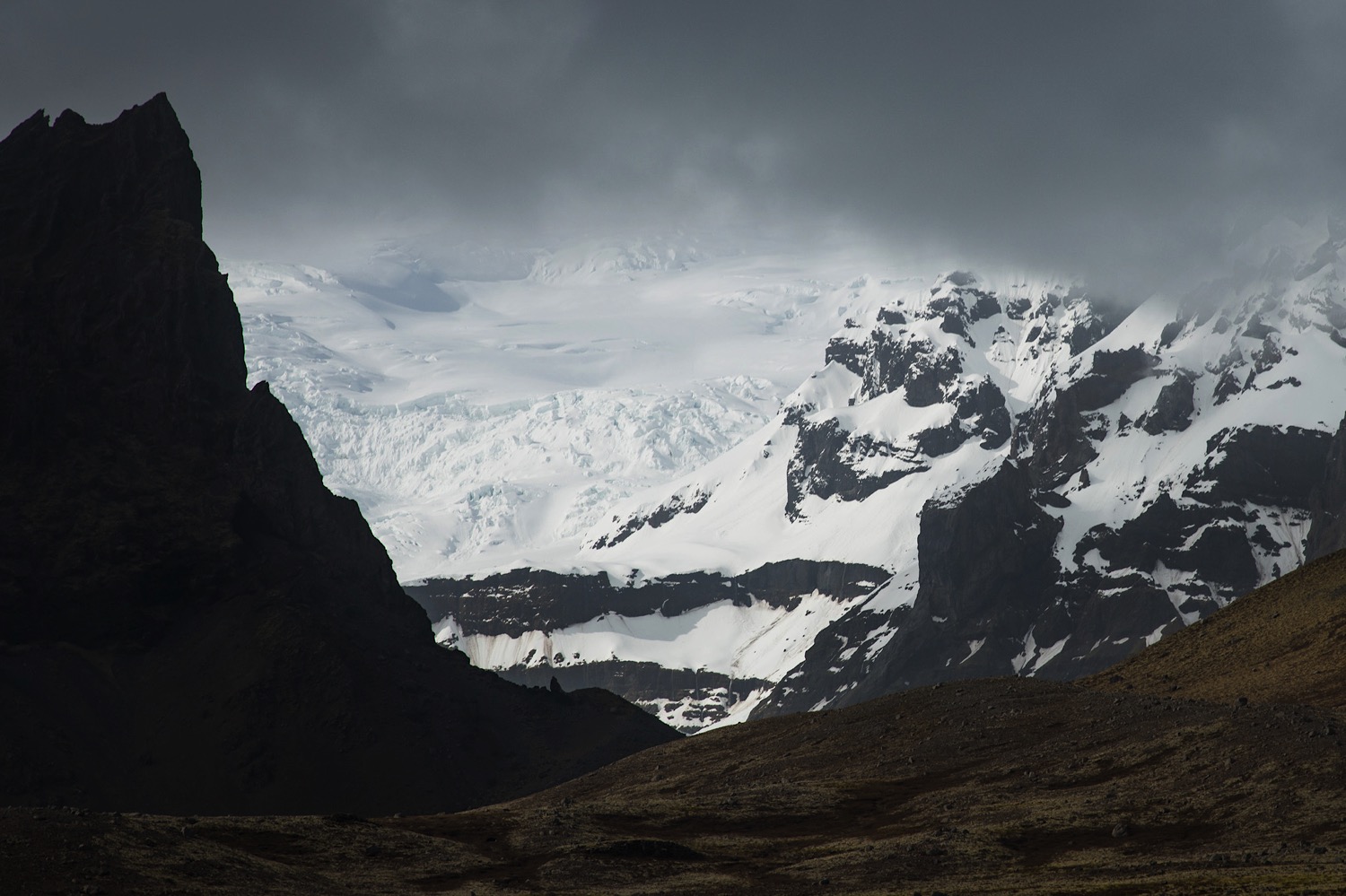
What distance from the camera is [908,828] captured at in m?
102

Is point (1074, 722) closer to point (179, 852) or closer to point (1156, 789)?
point (1156, 789)

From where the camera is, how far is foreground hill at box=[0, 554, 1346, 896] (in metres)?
76.1

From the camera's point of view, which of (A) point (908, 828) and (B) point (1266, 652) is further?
(B) point (1266, 652)

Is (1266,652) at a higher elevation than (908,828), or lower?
higher

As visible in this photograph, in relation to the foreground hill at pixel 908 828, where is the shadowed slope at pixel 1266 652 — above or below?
above

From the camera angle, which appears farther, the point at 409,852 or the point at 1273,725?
the point at 1273,725

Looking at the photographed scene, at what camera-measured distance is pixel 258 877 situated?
77500 millimetres

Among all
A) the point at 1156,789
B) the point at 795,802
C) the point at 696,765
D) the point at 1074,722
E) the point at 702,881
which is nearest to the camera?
the point at 702,881

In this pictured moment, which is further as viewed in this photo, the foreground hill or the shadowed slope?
the shadowed slope

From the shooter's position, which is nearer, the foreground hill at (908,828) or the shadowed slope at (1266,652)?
the foreground hill at (908,828)

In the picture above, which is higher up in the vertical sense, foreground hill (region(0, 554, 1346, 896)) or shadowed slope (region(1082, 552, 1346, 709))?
shadowed slope (region(1082, 552, 1346, 709))

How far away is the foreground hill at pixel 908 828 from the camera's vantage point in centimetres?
7612

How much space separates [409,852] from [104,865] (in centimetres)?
2124

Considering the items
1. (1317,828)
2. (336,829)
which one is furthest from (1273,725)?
(336,829)
